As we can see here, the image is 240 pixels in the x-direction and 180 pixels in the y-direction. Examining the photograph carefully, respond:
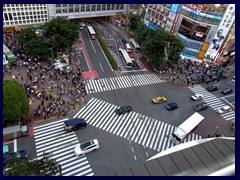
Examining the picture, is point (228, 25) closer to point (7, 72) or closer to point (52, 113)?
point (52, 113)

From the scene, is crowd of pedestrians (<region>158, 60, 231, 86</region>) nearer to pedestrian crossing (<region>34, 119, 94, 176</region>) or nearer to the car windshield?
the car windshield

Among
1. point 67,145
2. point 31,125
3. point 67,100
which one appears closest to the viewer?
point 67,145

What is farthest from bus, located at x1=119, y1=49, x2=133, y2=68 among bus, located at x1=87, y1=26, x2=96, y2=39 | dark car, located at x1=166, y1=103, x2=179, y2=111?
dark car, located at x1=166, y1=103, x2=179, y2=111

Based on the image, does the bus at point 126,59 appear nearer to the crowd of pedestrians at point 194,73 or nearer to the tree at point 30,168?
the crowd of pedestrians at point 194,73

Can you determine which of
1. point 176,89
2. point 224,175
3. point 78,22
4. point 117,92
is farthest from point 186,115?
point 78,22

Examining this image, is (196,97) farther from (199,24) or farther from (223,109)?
(199,24)

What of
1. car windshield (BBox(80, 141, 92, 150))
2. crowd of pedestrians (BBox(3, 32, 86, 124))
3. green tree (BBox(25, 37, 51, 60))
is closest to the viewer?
car windshield (BBox(80, 141, 92, 150))

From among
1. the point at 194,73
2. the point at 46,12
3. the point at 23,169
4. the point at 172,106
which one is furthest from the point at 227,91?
the point at 46,12
